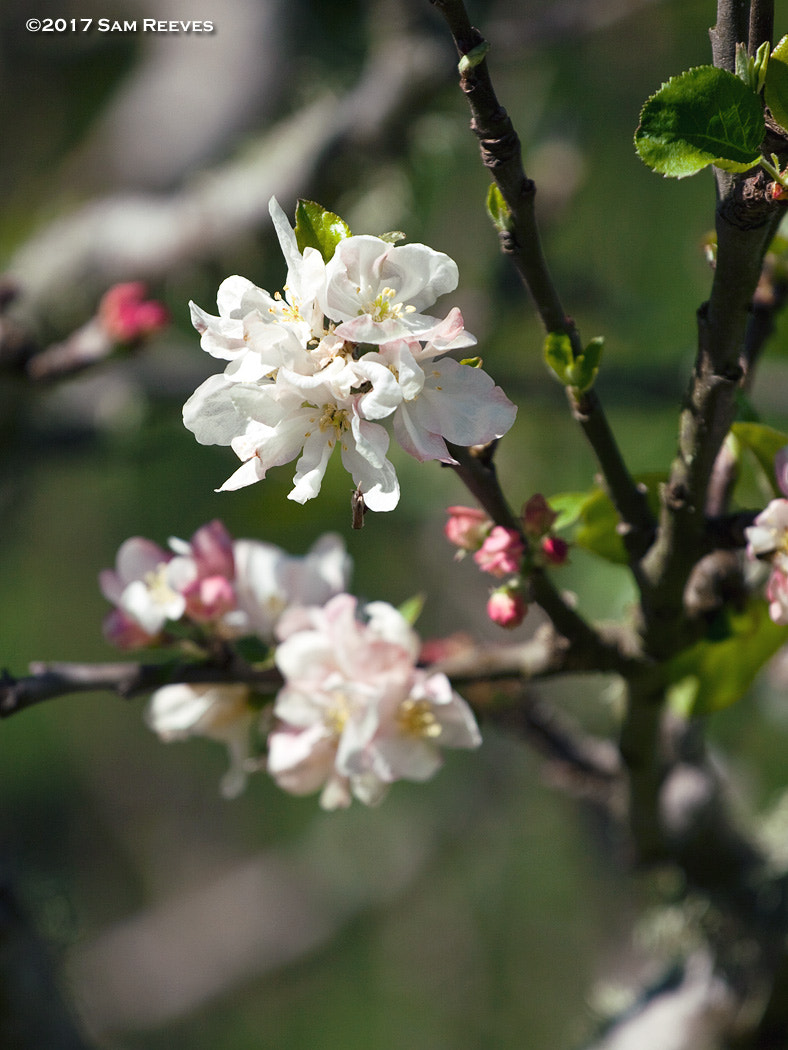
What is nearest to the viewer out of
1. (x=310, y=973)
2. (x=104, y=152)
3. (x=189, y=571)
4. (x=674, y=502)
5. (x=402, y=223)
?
(x=674, y=502)

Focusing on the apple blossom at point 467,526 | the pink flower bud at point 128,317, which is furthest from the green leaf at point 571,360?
the pink flower bud at point 128,317

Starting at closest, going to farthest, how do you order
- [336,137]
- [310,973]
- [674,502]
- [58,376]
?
[674,502] → [58,376] → [336,137] → [310,973]

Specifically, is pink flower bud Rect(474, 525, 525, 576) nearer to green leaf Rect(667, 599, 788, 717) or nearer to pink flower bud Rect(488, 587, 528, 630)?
pink flower bud Rect(488, 587, 528, 630)

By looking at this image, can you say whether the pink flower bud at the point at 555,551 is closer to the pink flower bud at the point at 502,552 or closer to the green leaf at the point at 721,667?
the pink flower bud at the point at 502,552

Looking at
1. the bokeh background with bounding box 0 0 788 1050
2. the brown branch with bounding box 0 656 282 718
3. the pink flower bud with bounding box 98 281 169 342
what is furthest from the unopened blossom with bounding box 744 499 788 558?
the pink flower bud with bounding box 98 281 169 342

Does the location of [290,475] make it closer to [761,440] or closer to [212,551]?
[212,551]

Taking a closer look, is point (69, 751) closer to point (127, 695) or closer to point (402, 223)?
point (402, 223)

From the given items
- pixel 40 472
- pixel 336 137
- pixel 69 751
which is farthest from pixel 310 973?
pixel 336 137
